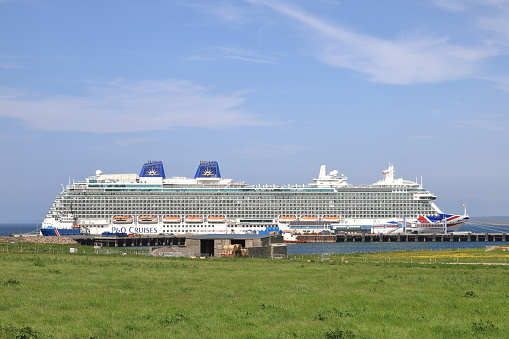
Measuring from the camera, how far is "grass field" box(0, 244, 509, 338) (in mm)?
18453

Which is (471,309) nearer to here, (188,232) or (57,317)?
(57,317)

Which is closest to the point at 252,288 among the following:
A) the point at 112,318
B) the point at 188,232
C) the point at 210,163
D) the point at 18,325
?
the point at 112,318

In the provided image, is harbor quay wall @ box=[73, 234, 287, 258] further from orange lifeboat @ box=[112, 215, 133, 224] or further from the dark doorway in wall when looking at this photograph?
orange lifeboat @ box=[112, 215, 133, 224]

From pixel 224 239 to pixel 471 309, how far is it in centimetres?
3753

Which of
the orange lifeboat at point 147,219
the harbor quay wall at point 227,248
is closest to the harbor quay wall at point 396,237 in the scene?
the orange lifeboat at point 147,219

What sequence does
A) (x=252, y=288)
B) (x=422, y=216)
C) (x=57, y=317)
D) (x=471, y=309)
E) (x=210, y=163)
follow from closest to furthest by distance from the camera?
1. (x=57, y=317)
2. (x=471, y=309)
3. (x=252, y=288)
4. (x=422, y=216)
5. (x=210, y=163)

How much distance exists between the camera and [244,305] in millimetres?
23062

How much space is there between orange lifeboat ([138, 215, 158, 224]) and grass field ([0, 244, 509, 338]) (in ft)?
396

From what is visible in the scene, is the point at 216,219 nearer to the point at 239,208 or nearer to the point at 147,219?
the point at 239,208

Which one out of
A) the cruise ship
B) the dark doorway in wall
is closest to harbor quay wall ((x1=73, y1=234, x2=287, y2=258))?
the dark doorway in wall

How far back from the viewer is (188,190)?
160 meters

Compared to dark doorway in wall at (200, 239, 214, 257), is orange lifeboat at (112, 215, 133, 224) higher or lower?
higher

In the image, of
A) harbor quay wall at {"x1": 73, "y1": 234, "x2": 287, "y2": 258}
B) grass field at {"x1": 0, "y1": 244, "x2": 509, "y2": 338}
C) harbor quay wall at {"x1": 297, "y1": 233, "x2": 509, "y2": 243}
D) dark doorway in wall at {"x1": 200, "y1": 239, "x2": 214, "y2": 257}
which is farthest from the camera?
harbor quay wall at {"x1": 297, "y1": 233, "x2": 509, "y2": 243}

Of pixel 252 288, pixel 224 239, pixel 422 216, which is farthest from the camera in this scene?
pixel 422 216
